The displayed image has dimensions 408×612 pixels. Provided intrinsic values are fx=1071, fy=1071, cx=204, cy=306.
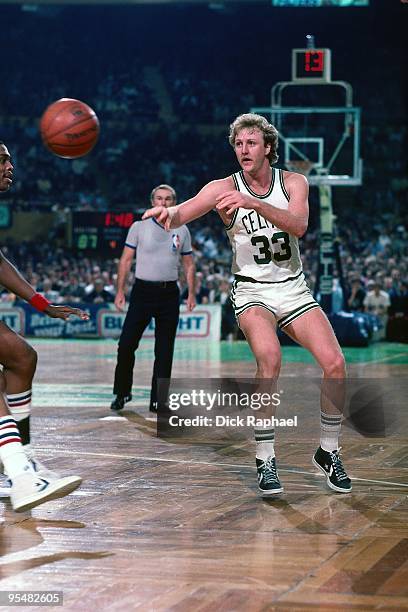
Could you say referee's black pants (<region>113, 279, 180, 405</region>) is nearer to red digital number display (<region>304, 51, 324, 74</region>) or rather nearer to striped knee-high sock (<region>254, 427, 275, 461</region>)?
striped knee-high sock (<region>254, 427, 275, 461</region>)

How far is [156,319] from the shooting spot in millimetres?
10703

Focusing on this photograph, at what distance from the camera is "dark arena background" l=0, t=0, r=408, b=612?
489 cm

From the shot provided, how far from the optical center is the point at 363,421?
10.0 meters

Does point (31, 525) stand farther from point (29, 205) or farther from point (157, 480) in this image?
point (29, 205)

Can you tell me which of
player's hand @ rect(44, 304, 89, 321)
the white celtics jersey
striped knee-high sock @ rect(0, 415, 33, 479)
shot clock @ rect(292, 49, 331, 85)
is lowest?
striped knee-high sock @ rect(0, 415, 33, 479)

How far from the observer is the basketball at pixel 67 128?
977 cm

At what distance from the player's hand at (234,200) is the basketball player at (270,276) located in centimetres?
27

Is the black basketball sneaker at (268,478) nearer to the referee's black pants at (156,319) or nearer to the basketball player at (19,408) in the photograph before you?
the basketball player at (19,408)

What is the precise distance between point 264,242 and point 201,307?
1604 cm

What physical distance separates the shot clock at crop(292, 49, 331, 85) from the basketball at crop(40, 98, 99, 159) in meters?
11.0

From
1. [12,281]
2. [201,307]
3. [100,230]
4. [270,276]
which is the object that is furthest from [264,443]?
[100,230]

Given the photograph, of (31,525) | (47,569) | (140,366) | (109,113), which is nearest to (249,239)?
(31,525)

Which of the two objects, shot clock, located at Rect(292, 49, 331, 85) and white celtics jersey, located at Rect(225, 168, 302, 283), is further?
shot clock, located at Rect(292, 49, 331, 85)

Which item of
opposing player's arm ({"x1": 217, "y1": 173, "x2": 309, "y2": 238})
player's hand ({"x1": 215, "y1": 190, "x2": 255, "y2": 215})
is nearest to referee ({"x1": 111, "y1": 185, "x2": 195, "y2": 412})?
opposing player's arm ({"x1": 217, "y1": 173, "x2": 309, "y2": 238})
